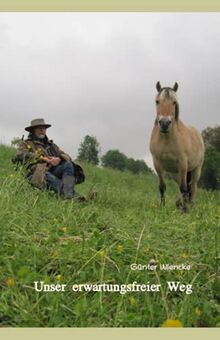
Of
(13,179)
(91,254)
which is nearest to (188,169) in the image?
(13,179)

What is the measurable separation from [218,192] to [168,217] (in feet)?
7.57

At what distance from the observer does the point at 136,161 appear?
634cm

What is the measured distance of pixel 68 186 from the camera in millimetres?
6176

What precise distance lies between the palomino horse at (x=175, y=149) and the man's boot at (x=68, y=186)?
1257mm

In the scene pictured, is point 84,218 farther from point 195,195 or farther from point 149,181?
point 149,181

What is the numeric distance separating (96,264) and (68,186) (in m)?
2.79

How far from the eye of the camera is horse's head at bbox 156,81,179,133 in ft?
19.8

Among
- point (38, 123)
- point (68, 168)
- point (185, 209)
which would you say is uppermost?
point (38, 123)

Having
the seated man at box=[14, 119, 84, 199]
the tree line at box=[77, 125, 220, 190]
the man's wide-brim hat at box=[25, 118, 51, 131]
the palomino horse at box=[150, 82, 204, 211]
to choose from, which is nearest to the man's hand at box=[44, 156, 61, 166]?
the seated man at box=[14, 119, 84, 199]

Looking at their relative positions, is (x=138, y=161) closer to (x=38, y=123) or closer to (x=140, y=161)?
(x=140, y=161)

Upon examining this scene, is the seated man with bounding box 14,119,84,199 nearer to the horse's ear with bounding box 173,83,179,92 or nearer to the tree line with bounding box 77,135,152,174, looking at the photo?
the tree line with bounding box 77,135,152,174

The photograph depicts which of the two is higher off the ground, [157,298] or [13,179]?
[13,179]

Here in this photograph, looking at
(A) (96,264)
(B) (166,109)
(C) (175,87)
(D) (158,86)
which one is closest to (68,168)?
(B) (166,109)

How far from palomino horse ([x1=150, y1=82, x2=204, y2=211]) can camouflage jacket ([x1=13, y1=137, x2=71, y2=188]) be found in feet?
4.46
